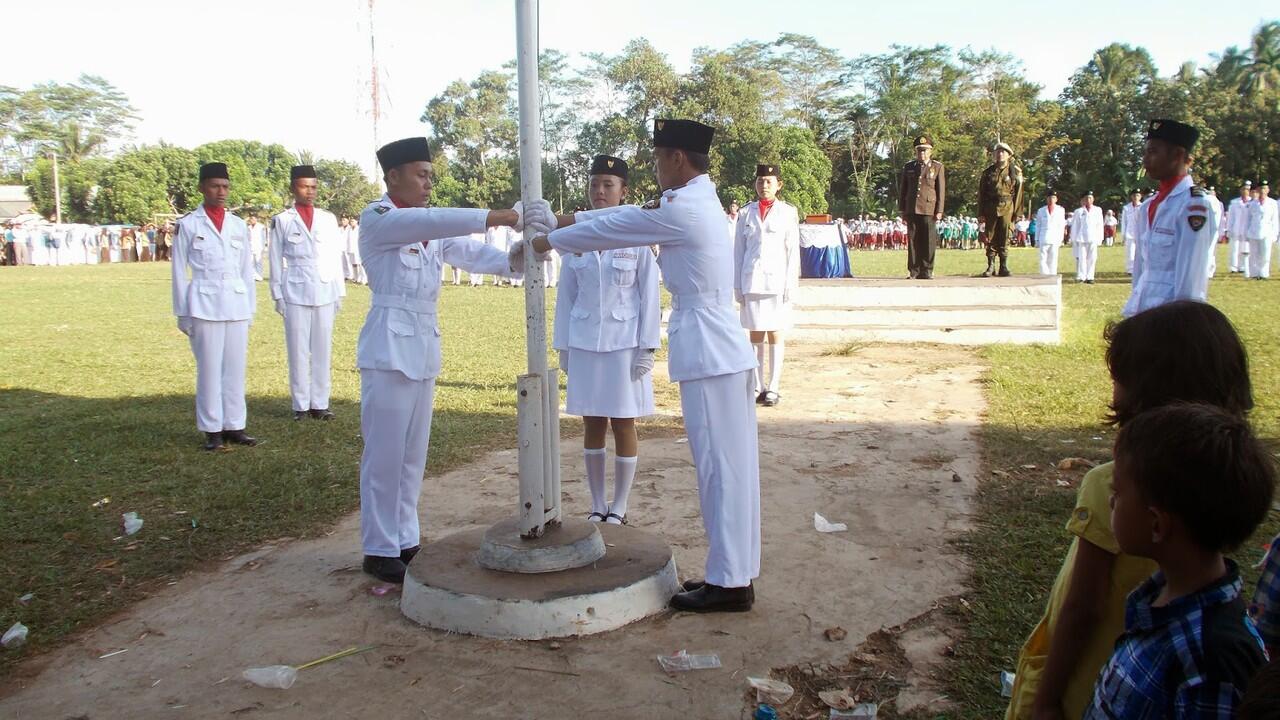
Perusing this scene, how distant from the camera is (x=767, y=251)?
888 centimetres

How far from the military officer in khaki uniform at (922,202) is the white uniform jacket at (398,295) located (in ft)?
33.1

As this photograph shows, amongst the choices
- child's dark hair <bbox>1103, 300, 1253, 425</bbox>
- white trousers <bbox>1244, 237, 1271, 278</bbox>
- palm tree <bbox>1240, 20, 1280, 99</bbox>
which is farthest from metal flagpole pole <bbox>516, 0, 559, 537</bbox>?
palm tree <bbox>1240, 20, 1280, 99</bbox>

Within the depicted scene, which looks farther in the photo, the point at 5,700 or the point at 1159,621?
the point at 5,700

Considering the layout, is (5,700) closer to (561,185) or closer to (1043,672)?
(1043,672)

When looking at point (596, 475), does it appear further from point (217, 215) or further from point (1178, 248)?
point (217, 215)

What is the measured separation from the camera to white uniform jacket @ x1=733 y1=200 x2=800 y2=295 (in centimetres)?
885

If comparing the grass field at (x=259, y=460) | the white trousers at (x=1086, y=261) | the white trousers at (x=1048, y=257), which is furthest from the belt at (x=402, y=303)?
the white trousers at (x=1086, y=261)

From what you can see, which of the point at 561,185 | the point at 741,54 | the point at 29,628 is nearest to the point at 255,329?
the point at 29,628

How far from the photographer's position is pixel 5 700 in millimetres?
3443

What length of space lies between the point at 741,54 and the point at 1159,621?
59949 millimetres

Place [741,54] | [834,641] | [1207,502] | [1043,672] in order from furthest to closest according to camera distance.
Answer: [741,54]
[834,641]
[1043,672]
[1207,502]

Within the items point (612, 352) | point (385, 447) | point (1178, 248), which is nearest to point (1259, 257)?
point (1178, 248)

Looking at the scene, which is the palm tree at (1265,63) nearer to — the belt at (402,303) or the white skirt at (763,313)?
the white skirt at (763,313)

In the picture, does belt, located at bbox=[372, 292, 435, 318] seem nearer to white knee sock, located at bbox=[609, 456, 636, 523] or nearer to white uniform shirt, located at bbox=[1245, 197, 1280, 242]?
white knee sock, located at bbox=[609, 456, 636, 523]
